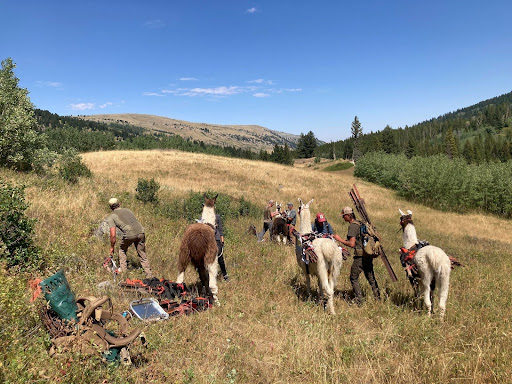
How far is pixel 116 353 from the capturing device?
3.32 metres

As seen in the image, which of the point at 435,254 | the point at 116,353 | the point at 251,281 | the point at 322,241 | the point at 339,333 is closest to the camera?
the point at 116,353

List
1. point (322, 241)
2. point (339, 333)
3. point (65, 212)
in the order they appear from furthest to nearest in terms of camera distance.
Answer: point (65, 212) < point (322, 241) < point (339, 333)

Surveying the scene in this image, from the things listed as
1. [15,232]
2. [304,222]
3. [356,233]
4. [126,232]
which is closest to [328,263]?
[356,233]

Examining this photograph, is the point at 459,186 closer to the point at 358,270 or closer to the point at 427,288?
the point at 427,288

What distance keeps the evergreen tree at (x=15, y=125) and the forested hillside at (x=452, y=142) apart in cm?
8022

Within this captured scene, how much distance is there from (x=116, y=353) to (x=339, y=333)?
11.2 ft

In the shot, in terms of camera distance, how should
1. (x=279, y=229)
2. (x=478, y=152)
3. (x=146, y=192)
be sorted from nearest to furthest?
(x=279, y=229), (x=146, y=192), (x=478, y=152)

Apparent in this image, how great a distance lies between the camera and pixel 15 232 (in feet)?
19.2

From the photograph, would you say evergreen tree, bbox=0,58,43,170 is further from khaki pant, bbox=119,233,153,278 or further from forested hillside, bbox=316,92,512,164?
forested hillside, bbox=316,92,512,164

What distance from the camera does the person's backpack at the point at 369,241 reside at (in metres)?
6.17

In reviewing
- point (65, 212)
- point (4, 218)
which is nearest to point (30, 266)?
point (4, 218)

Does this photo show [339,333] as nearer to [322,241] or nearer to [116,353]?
[322,241]

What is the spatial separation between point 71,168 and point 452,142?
11203 centimetres

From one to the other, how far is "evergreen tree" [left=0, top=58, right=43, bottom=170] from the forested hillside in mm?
80217
